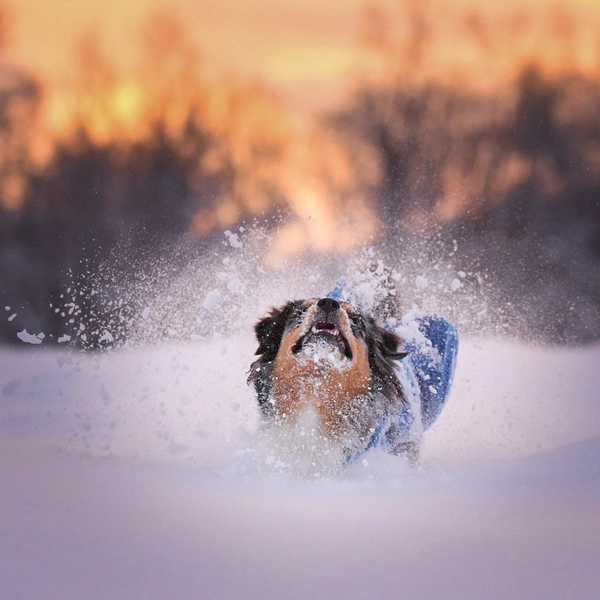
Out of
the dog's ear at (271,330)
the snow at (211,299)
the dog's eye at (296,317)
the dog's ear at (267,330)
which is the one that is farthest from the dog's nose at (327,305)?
the snow at (211,299)

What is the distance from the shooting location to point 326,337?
432cm

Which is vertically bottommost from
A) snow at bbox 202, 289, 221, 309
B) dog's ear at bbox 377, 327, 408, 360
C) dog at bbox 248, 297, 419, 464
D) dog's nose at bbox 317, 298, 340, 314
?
dog at bbox 248, 297, 419, 464

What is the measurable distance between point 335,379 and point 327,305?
1.22 feet

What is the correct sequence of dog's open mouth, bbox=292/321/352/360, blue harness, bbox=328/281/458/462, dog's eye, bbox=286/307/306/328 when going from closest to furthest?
dog's open mouth, bbox=292/321/352/360 < dog's eye, bbox=286/307/306/328 < blue harness, bbox=328/281/458/462

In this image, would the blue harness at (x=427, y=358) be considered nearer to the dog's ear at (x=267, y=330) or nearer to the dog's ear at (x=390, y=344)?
the dog's ear at (x=390, y=344)

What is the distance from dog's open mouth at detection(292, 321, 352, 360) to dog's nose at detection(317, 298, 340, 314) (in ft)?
0.21

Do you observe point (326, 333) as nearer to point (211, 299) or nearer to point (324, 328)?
point (324, 328)

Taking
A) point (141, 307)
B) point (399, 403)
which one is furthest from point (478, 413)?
point (141, 307)

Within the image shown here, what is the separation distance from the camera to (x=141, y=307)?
5910mm

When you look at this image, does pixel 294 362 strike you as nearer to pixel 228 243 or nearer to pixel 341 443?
pixel 341 443

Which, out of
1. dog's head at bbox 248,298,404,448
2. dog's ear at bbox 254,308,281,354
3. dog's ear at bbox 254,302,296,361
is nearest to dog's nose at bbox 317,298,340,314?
dog's head at bbox 248,298,404,448

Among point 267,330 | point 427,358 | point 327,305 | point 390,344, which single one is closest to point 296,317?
point 327,305

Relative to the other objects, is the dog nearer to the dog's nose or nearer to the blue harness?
the dog's nose

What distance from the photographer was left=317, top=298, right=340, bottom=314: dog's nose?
14.3 ft
